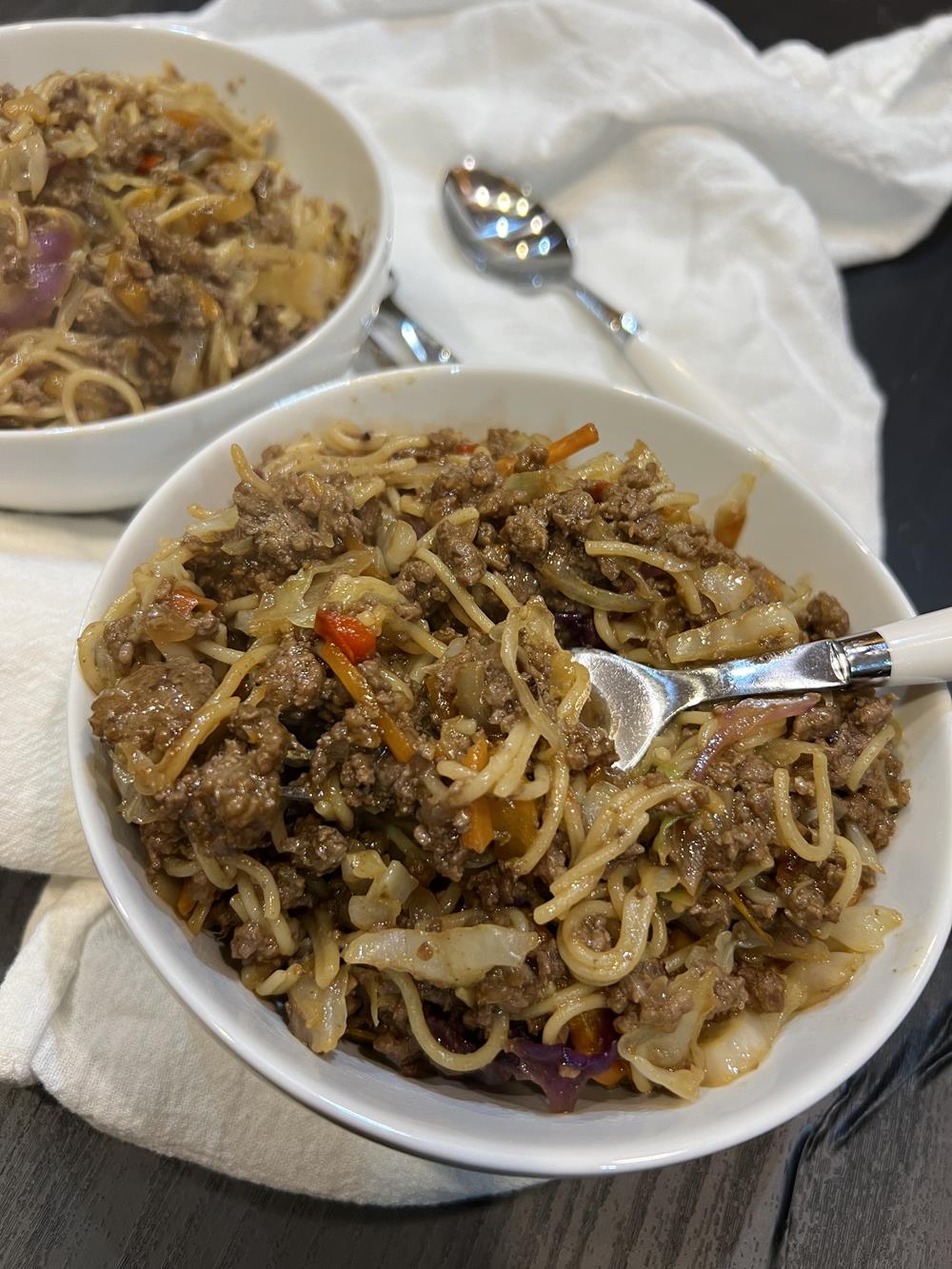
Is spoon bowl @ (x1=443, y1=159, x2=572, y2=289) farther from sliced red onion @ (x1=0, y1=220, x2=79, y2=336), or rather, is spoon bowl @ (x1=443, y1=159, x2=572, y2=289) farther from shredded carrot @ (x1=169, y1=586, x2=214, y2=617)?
shredded carrot @ (x1=169, y1=586, x2=214, y2=617)

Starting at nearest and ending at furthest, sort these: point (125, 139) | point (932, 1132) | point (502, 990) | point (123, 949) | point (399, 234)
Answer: point (502, 990) → point (123, 949) → point (932, 1132) → point (125, 139) → point (399, 234)

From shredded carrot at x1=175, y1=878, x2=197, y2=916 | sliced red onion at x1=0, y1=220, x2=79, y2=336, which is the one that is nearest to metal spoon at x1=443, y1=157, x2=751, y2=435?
sliced red onion at x1=0, y1=220, x2=79, y2=336

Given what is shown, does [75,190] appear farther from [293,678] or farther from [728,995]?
[728,995]

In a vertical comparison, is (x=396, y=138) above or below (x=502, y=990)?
above

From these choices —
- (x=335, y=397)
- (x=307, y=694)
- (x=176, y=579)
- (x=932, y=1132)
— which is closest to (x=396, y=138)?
(x=335, y=397)

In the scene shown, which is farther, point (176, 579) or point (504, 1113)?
point (176, 579)

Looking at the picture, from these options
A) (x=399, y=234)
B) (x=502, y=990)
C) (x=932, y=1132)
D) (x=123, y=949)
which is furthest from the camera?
(x=399, y=234)

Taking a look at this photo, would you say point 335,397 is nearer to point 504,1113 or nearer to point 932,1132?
point 504,1113
